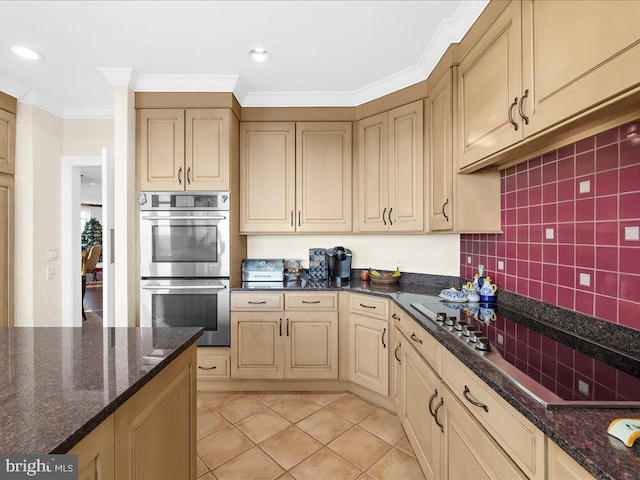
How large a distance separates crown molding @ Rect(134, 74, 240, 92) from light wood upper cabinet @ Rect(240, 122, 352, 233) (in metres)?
0.48

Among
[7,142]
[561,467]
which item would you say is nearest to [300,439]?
[561,467]

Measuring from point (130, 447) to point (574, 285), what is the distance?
1.82 m

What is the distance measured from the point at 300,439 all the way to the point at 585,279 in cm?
183

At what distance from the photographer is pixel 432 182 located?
91.9 inches

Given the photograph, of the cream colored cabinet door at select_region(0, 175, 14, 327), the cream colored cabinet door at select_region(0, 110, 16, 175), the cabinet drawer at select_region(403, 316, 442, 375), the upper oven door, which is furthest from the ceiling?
the cabinet drawer at select_region(403, 316, 442, 375)

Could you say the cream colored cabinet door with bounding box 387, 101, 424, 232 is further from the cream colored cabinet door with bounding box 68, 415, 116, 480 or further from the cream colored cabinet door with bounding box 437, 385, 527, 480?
the cream colored cabinet door with bounding box 68, 415, 116, 480

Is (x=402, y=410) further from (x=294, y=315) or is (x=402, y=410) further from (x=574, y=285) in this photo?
(x=574, y=285)

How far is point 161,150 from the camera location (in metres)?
2.69

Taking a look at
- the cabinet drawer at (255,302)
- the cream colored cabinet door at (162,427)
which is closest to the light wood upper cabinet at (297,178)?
the cabinet drawer at (255,302)

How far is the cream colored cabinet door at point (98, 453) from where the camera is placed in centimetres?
72

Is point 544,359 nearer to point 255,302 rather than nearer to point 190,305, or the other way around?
point 255,302

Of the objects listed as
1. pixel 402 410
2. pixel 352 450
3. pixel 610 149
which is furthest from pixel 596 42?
pixel 352 450

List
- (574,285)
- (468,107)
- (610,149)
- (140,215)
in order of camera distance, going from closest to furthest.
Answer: (610,149)
(574,285)
(468,107)
(140,215)

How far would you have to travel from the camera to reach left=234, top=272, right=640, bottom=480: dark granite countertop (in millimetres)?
628
